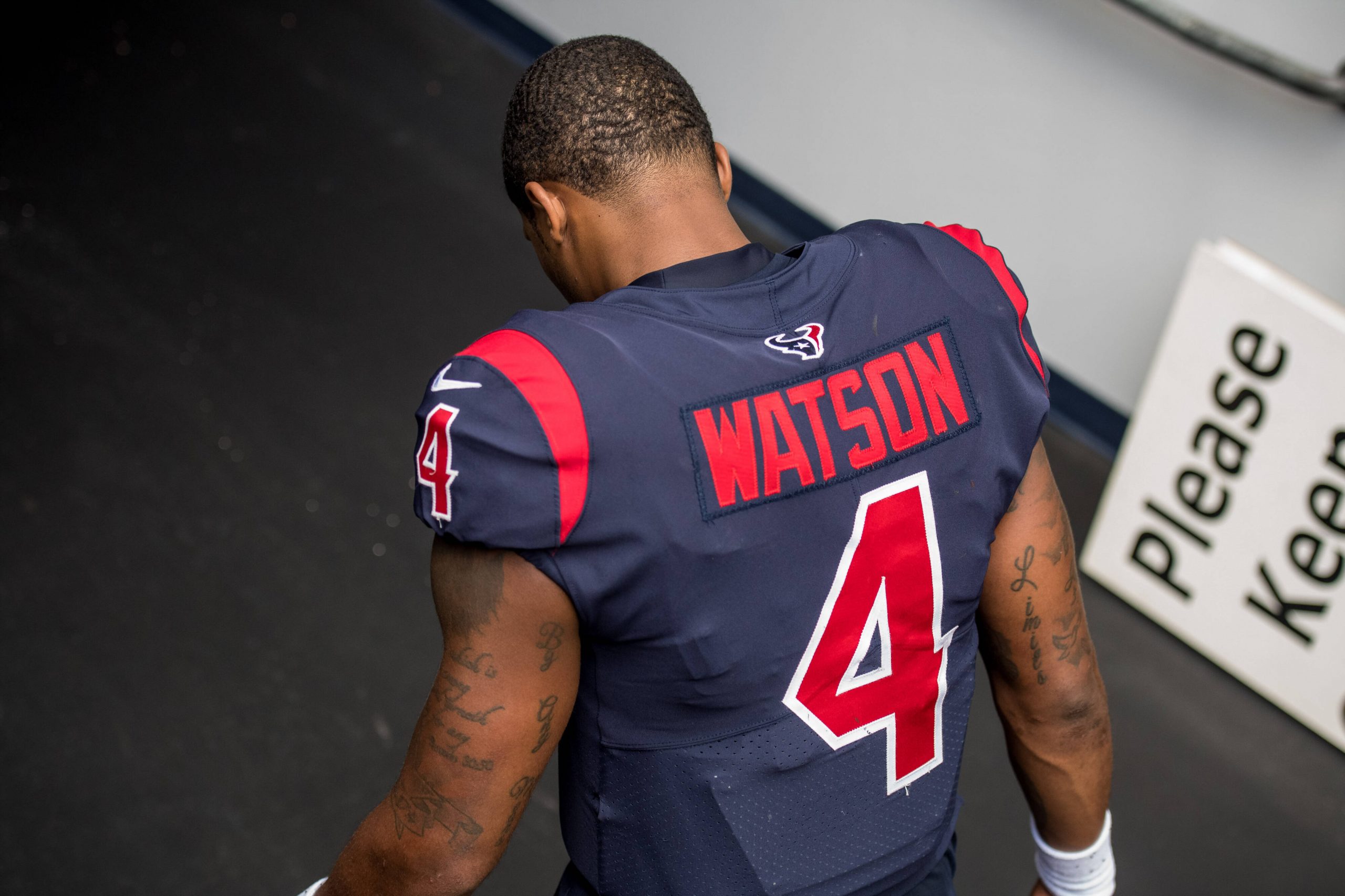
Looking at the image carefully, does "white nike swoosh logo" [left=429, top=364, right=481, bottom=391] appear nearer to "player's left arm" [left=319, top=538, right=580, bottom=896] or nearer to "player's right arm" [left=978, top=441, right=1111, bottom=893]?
"player's left arm" [left=319, top=538, right=580, bottom=896]

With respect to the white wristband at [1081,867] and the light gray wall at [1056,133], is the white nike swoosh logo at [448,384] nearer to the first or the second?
the white wristband at [1081,867]

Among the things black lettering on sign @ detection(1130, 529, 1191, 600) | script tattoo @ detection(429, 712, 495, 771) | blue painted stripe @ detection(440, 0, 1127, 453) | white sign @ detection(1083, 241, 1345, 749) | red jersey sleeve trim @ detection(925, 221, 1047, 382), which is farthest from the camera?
blue painted stripe @ detection(440, 0, 1127, 453)

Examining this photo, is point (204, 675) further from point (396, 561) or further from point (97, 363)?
point (97, 363)

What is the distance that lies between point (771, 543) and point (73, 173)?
2.64 m

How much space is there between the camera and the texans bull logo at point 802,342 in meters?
1.03

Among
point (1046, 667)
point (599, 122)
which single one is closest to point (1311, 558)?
point (1046, 667)

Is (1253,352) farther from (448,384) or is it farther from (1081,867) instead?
(448,384)

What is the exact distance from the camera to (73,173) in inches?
121

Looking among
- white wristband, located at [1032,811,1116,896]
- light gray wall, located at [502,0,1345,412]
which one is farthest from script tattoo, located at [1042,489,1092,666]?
light gray wall, located at [502,0,1345,412]

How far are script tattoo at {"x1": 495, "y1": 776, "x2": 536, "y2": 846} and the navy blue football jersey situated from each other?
50 mm

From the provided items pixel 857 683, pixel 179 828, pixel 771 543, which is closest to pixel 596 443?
pixel 771 543

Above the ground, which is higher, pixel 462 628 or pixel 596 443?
pixel 596 443

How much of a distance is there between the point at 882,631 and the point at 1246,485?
1.51 metres

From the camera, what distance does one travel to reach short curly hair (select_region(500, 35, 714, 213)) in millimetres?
1141
